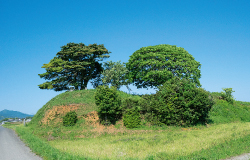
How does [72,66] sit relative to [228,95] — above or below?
above

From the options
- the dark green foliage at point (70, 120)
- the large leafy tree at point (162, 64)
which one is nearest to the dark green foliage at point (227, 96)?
the large leafy tree at point (162, 64)

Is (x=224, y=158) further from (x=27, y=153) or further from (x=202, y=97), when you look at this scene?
(x=202, y=97)

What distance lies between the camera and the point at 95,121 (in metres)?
23.1

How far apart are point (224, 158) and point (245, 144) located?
3.54 meters

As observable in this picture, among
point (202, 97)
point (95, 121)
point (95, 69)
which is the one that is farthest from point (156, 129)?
point (95, 69)

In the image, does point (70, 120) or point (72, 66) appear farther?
point (72, 66)

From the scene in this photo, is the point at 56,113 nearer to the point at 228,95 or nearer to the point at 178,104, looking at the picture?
the point at 178,104

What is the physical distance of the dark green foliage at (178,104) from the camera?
67.5 feet

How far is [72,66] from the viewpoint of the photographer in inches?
1457

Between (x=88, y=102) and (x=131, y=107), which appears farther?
(x=88, y=102)

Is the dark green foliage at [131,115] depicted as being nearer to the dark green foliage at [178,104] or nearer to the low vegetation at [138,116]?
the low vegetation at [138,116]

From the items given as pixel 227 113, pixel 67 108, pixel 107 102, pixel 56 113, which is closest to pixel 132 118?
pixel 107 102

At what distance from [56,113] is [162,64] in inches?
721

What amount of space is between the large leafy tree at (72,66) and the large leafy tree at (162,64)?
1082 centimetres
